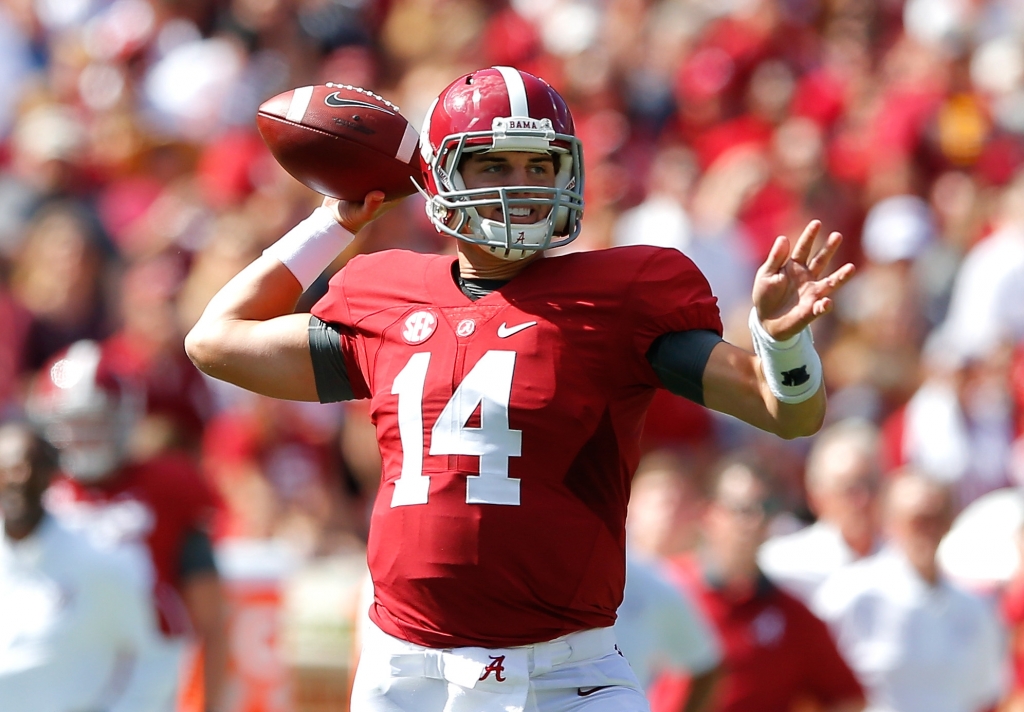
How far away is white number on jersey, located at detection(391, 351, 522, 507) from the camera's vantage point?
3.21 m

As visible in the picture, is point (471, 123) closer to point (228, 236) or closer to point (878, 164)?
point (228, 236)

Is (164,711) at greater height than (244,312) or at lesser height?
lesser

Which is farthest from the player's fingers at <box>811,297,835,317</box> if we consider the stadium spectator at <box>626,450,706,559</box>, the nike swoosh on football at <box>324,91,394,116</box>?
the stadium spectator at <box>626,450,706,559</box>

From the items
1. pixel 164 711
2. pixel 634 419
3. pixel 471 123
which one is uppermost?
pixel 471 123

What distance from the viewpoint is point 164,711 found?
5926 mm

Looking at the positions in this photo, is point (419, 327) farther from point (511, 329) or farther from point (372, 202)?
point (372, 202)

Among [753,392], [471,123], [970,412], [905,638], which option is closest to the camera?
[753,392]

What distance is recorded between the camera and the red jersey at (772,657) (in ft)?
19.2

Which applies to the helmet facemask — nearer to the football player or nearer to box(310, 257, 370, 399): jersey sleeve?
box(310, 257, 370, 399): jersey sleeve

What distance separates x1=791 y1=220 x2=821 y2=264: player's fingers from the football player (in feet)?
11.3

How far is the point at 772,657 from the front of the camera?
5.87m

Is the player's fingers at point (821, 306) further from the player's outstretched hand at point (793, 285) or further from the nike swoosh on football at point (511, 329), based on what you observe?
the nike swoosh on football at point (511, 329)

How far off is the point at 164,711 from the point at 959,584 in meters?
3.02

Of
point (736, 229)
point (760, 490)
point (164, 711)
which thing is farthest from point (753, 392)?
point (736, 229)
